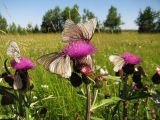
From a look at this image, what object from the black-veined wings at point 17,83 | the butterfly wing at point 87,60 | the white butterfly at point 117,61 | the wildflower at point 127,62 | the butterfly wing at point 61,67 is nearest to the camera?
the butterfly wing at point 61,67

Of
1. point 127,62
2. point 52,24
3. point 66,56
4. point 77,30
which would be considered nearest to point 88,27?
point 77,30

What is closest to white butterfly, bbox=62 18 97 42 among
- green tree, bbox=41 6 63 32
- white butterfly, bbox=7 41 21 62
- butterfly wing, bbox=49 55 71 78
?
butterfly wing, bbox=49 55 71 78

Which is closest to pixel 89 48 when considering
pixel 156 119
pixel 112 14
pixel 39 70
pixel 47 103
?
pixel 156 119

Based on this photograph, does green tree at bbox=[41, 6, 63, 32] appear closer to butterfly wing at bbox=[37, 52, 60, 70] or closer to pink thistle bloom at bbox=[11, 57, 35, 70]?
pink thistle bloom at bbox=[11, 57, 35, 70]

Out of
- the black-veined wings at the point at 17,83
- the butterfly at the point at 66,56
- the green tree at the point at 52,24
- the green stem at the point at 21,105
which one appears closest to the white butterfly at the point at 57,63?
the butterfly at the point at 66,56

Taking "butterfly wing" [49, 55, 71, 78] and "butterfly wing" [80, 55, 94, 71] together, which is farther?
"butterfly wing" [80, 55, 94, 71]

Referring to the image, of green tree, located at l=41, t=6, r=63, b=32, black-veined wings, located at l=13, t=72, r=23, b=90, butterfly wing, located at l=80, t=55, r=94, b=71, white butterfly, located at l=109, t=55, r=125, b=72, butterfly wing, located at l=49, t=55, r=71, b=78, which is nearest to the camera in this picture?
butterfly wing, located at l=49, t=55, r=71, b=78

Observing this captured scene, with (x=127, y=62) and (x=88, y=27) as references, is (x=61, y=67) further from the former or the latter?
(x=127, y=62)

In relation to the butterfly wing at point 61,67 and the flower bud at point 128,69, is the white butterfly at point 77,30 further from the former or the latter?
the flower bud at point 128,69
